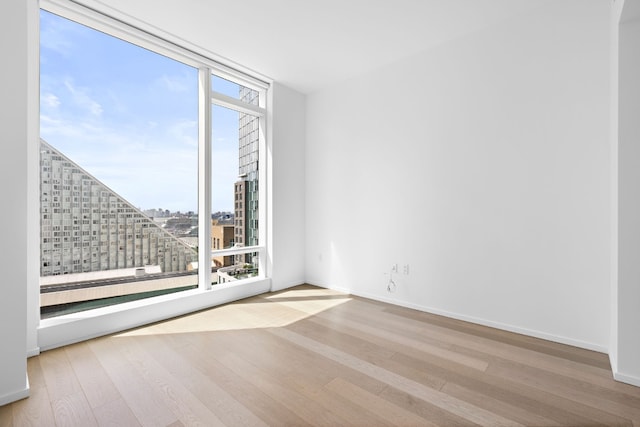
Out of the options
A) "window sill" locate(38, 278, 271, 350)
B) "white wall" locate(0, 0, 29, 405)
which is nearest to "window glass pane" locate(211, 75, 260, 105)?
"white wall" locate(0, 0, 29, 405)

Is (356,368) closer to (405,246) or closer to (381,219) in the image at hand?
(405,246)

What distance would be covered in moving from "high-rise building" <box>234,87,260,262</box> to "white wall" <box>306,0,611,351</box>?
1256 mm

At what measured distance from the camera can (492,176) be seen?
9.88ft

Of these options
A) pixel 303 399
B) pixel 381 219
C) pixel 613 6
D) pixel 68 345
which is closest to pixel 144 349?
pixel 68 345

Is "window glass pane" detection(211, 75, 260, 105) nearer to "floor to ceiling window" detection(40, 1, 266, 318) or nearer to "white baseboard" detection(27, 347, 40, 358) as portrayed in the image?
"floor to ceiling window" detection(40, 1, 266, 318)

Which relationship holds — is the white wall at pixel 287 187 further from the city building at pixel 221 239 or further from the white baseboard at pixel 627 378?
the white baseboard at pixel 627 378

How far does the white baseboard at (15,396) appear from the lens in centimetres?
184

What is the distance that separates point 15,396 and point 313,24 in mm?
3717

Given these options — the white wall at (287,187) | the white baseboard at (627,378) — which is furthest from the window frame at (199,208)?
the white baseboard at (627,378)

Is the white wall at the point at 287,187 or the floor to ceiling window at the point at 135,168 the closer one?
the floor to ceiling window at the point at 135,168

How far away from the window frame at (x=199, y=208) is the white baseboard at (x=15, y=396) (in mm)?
700

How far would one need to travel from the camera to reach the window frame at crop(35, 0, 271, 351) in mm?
2635

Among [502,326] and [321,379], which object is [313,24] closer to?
[321,379]

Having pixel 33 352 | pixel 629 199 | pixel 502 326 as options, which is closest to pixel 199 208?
pixel 33 352
